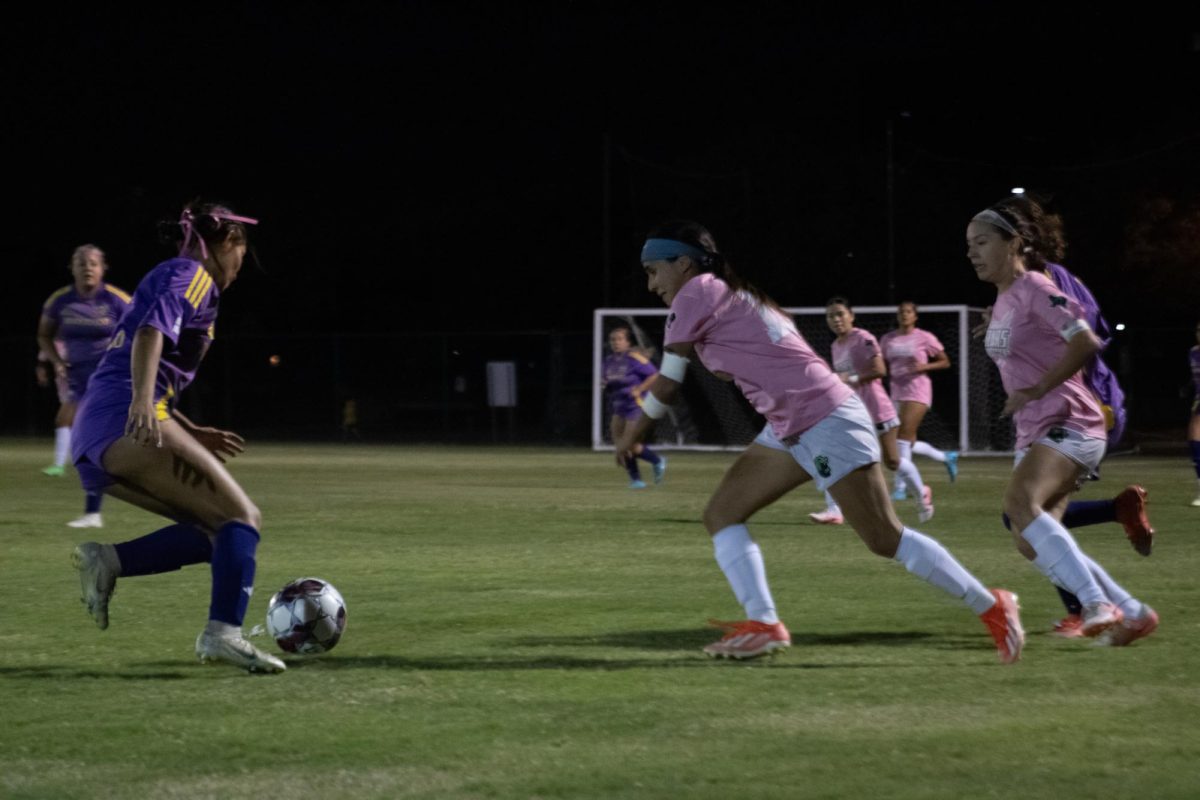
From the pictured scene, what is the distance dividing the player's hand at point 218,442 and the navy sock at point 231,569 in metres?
0.53

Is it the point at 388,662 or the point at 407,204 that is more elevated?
the point at 407,204

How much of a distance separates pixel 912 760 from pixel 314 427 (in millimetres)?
42263

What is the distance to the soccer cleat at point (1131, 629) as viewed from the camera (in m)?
7.70

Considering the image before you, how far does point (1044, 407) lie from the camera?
311 inches

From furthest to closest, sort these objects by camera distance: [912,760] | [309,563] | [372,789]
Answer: [309,563] → [912,760] → [372,789]

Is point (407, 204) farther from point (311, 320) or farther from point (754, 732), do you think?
point (754, 732)

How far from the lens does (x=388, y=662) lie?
24.3 ft

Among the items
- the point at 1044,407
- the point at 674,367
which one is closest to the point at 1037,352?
the point at 1044,407

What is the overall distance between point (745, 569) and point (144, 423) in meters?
2.53

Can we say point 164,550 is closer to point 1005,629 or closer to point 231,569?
point 231,569

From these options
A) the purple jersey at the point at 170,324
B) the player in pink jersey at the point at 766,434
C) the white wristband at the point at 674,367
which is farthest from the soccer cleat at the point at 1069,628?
the purple jersey at the point at 170,324

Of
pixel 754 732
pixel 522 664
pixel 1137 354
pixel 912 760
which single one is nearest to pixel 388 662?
pixel 522 664

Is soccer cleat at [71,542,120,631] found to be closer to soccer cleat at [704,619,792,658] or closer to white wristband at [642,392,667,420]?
white wristband at [642,392,667,420]

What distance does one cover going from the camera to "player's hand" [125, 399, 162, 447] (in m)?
6.86
